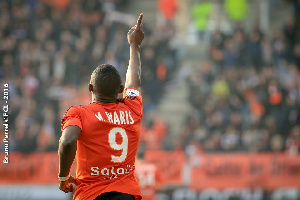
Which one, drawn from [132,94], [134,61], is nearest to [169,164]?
[134,61]

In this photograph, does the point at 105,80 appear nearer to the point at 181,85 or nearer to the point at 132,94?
the point at 132,94

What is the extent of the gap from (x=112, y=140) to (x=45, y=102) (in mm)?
10365

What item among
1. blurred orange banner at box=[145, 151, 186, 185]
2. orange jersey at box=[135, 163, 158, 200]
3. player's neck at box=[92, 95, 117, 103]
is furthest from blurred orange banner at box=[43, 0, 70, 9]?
player's neck at box=[92, 95, 117, 103]

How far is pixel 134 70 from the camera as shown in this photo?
404 centimetres

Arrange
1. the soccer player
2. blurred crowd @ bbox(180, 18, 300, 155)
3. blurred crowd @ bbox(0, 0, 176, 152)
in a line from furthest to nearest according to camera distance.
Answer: blurred crowd @ bbox(180, 18, 300, 155)
blurred crowd @ bbox(0, 0, 176, 152)
the soccer player

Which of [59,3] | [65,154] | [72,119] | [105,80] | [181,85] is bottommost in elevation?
[65,154]

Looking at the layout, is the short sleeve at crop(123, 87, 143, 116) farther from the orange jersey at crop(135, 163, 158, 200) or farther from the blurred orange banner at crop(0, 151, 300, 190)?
the blurred orange banner at crop(0, 151, 300, 190)

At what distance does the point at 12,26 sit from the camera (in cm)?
1451

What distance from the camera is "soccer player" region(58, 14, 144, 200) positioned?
11.0 feet

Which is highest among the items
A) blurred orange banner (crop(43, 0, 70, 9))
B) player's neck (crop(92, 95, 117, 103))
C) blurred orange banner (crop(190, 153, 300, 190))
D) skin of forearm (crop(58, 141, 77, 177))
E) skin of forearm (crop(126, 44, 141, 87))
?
blurred orange banner (crop(43, 0, 70, 9))

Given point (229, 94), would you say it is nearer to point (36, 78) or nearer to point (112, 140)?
point (36, 78)

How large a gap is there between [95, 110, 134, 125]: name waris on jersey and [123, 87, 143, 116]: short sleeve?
0.10m

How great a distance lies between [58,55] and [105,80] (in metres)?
11.2

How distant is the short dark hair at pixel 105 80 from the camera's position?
11.2ft
